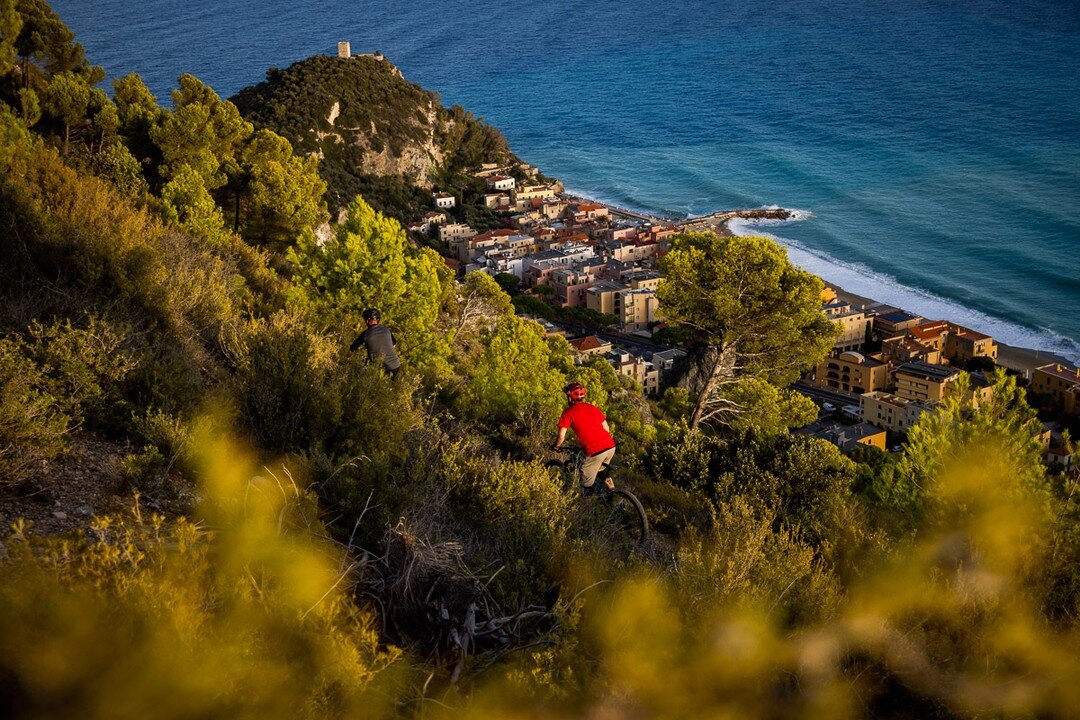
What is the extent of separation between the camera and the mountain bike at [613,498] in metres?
6.56

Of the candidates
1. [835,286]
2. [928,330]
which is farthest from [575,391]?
[835,286]

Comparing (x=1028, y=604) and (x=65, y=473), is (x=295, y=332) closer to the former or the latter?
(x=65, y=473)

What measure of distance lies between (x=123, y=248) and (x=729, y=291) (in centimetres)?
853

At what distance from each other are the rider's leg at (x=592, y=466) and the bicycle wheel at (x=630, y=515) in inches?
6.0

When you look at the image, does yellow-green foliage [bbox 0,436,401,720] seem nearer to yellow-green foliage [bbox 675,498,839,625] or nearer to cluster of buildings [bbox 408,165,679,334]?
yellow-green foliage [bbox 675,498,839,625]

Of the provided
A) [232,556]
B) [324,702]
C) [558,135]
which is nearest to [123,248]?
[232,556]

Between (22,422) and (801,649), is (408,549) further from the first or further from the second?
(22,422)

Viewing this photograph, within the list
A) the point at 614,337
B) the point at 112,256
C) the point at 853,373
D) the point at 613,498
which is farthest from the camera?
the point at 614,337

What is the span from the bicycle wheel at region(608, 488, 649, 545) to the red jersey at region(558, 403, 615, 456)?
1.29 feet

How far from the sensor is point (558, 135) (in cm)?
8981

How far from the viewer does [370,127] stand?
62281mm

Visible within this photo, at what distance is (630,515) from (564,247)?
4843cm

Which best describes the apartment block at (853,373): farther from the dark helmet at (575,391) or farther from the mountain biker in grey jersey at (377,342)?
the dark helmet at (575,391)

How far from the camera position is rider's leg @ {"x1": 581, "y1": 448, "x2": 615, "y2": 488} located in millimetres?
6617
